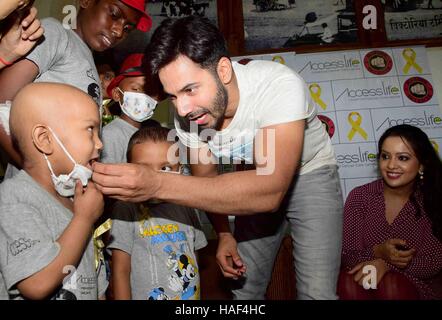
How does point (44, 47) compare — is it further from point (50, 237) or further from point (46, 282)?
point (46, 282)

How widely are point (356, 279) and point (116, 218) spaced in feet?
4.36

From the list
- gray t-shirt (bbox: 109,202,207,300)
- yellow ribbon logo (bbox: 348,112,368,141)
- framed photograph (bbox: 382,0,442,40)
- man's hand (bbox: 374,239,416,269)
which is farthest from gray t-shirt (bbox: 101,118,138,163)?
framed photograph (bbox: 382,0,442,40)

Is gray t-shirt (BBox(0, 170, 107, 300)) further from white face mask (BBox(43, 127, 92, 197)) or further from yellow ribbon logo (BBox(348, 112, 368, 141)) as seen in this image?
yellow ribbon logo (BBox(348, 112, 368, 141))

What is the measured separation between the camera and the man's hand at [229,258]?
180 centimetres

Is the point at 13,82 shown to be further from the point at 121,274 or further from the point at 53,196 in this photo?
the point at 121,274

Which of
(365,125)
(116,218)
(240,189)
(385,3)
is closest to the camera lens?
(240,189)

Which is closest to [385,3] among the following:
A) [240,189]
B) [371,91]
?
[371,91]

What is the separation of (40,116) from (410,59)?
3.28m

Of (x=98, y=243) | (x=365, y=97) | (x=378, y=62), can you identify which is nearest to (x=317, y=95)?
(x=365, y=97)

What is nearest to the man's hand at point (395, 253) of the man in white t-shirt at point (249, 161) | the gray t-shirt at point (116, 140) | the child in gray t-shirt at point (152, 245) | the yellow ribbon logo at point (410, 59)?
the man in white t-shirt at point (249, 161)

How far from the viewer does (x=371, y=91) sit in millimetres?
3406

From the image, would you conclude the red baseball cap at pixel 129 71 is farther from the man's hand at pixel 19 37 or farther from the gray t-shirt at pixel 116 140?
the man's hand at pixel 19 37

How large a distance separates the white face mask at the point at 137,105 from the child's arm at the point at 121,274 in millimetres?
801

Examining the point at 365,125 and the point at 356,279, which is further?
the point at 365,125
